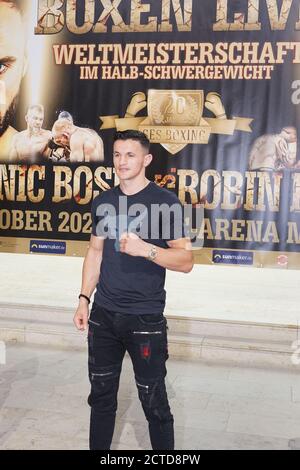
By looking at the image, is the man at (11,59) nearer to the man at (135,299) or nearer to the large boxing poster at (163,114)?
the large boxing poster at (163,114)

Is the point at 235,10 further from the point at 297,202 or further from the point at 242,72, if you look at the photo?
the point at 297,202

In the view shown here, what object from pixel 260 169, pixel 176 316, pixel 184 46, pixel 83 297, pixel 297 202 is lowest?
pixel 176 316

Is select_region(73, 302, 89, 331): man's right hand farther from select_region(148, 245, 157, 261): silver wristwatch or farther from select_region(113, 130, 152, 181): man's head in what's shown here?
select_region(113, 130, 152, 181): man's head

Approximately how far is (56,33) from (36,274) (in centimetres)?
313

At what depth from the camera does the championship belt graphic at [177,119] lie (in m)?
4.97

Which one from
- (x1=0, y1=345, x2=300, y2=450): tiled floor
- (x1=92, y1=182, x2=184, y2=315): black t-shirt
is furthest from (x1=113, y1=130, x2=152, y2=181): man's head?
(x1=0, y1=345, x2=300, y2=450): tiled floor

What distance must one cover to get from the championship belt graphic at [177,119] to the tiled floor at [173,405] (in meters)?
2.20

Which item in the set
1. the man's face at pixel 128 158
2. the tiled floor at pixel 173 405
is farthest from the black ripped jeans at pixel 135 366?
the man's face at pixel 128 158

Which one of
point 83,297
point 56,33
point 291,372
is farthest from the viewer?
point 56,33

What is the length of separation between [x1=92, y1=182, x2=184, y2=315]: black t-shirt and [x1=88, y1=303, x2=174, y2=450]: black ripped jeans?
0.22 ft

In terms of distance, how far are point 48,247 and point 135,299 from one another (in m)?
3.18

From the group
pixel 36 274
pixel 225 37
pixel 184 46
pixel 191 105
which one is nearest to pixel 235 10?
pixel 225 37

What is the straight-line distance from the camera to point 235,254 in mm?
5031

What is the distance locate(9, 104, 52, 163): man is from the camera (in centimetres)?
532
